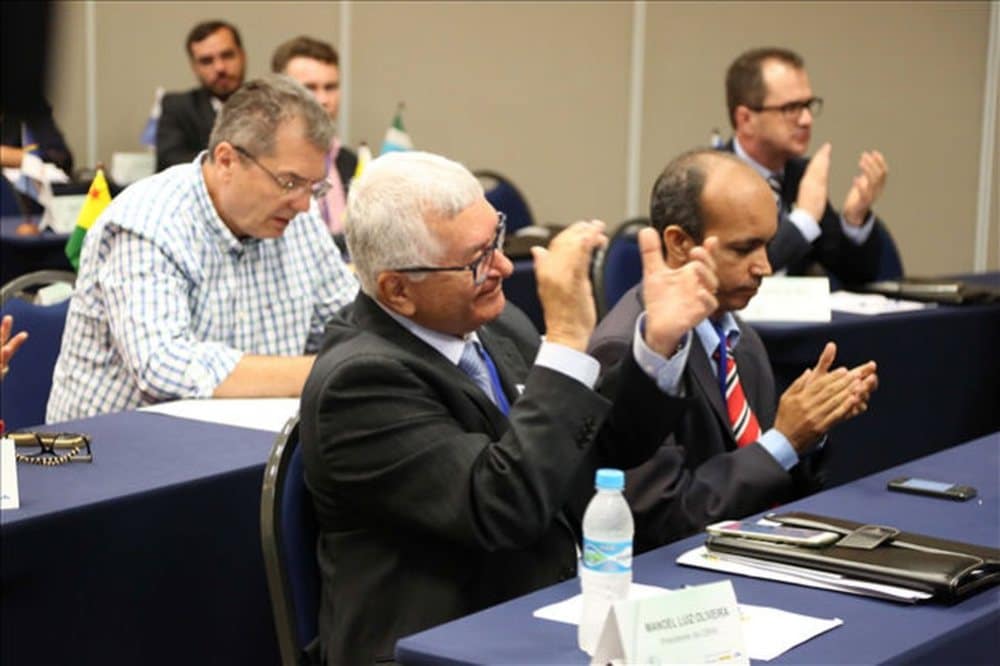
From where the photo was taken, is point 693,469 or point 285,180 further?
point 285,180

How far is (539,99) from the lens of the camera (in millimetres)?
7703

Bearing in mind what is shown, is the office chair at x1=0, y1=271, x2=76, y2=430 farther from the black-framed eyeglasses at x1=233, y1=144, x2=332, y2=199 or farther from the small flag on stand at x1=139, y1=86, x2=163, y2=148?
the small flag on stand at x1=139, y1=86, x2=163, y2=148

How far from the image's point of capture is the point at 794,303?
171 inches

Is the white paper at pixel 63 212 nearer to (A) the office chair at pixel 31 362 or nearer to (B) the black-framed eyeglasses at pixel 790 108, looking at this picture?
(A) the office chair at pixel 31 362

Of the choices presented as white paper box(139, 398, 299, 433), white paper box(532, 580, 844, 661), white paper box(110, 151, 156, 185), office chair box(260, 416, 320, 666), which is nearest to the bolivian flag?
white paper box(139, 398, 299, 433)

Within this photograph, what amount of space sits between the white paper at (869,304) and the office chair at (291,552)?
2.61m

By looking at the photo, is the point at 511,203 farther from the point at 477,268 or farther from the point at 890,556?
the point at 890,556

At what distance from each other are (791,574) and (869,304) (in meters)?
2.67

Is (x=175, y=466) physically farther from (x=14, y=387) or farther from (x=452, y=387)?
(x=14, y=387)

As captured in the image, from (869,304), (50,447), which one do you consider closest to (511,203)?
(869,304)

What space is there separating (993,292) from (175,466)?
305 centimetres

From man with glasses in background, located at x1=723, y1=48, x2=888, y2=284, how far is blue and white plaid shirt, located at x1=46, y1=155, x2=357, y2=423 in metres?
1.74

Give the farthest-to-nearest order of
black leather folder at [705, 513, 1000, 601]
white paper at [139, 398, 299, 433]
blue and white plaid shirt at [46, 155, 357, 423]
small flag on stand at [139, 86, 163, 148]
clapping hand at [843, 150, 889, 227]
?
small flag on stand at [139, 86, 163, 148], clapping hand at [843, 150, 889, 227], blue and white plaid shirt at [46, 155, 357, 423], white paper at [139, 398, 299, 433], black leather folder at [705, 513, 1000, 601]

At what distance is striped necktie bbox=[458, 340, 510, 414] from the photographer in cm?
241
